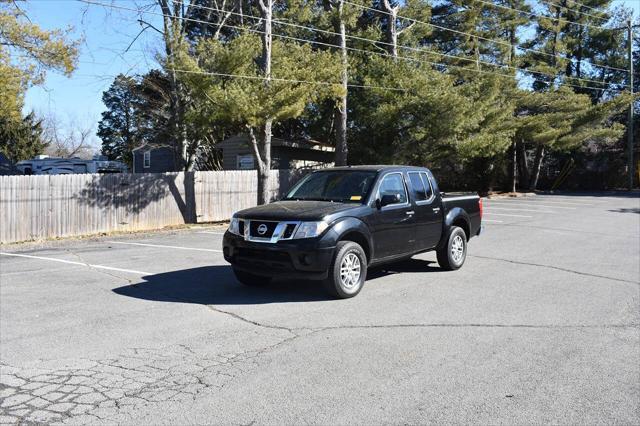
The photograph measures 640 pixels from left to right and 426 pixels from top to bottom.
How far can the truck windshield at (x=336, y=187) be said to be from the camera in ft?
26.7

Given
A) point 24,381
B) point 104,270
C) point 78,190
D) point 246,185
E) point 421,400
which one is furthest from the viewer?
point 246,185

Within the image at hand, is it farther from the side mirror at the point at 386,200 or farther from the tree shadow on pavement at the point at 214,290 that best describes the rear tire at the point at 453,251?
the tree shadow on pavement at the point at 214,290

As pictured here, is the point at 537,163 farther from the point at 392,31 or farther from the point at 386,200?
the point at 386,200

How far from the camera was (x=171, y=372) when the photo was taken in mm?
4824

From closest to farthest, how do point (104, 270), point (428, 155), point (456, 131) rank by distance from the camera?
point (104, 270) → point (456, 131) → point (428, 155)

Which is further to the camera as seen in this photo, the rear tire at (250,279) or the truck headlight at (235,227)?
the rear tire at (250,279)

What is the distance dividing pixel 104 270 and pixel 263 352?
586cm

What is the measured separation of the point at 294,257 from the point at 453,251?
151 inches

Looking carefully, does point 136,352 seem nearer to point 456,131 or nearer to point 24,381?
point 24,381

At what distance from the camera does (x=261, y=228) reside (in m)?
7.44

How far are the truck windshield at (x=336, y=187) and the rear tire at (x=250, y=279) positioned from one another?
1.34m

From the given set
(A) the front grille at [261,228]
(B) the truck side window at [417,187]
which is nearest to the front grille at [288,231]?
(A) the front grille at [261,228]

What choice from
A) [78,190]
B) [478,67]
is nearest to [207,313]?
[78,190]

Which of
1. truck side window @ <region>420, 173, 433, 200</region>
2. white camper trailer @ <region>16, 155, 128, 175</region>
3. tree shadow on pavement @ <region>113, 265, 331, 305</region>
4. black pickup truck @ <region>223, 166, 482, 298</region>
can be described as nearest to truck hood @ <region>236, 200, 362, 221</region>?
black pickup truck @ <region>223, 166, 482, 298</region>
